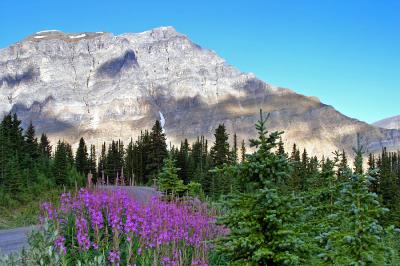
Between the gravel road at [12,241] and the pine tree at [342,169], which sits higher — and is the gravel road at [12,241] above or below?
below

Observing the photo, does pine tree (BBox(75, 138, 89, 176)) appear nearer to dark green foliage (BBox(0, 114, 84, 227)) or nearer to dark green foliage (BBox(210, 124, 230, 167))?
dark green foliage (BBox(0, 114, 84, 227))

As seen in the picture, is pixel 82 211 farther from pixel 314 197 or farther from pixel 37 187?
pixel 37 187

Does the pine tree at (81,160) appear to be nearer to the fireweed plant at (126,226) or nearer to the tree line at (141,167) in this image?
the tree line at (141,167)

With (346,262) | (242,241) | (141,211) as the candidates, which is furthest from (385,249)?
(141,211)

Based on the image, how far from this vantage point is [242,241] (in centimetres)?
643

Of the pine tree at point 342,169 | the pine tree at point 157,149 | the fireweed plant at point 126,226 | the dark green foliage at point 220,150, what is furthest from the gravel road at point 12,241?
the pine tree at point 157,149

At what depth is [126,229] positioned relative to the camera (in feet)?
22.9

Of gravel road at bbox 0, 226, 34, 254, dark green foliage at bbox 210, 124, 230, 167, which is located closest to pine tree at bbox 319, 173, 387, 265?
gravel road at bbox 0, 226, 34, 254

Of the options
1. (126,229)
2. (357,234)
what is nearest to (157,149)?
(126,229)

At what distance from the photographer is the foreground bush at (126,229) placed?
22.7ft

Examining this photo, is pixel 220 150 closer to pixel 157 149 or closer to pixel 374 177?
pixel 157 149

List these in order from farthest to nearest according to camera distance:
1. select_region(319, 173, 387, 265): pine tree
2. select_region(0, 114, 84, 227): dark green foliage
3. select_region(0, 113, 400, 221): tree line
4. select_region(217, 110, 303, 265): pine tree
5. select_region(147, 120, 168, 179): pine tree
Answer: select_region(147, 120, 168, 179): pine tree, select_region(0, 114, 84, 227): dark green foliage, select_region(0, 113, 400, 221): tree line, select_region(319, 173, 387, 265): pine tree, select_region(217, 110, 303, 265): pine tree

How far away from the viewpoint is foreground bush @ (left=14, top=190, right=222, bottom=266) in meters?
6.93

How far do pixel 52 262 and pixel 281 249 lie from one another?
137 inches
